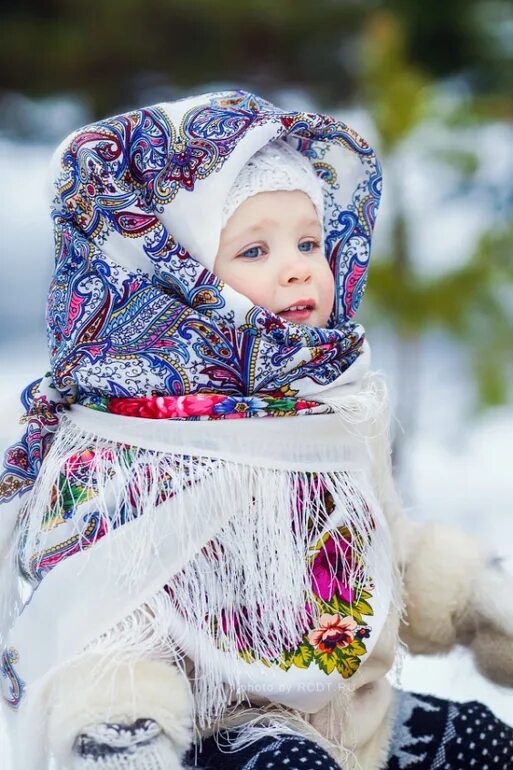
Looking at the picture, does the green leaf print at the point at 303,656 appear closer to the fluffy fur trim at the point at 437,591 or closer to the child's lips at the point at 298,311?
the fluffy fur trim at the point at 437,591

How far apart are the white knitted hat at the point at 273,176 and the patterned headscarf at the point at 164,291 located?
2 centimetres

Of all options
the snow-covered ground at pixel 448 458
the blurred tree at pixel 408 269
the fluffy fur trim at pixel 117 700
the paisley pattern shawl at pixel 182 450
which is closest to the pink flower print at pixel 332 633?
the paisley pattern shawl at pixel 182 450

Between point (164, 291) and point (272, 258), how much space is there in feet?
0.38

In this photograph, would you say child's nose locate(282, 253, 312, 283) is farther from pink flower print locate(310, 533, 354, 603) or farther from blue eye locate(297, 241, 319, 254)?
pink flower print locate(310, 533, 354, 603)

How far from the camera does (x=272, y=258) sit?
1.02m

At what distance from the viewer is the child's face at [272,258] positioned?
1.01 meters

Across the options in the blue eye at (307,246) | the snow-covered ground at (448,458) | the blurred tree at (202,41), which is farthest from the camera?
the blurred tree at (202,41)

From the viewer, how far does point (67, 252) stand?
3.33ft

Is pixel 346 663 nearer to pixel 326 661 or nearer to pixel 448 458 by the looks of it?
pixel 326 661

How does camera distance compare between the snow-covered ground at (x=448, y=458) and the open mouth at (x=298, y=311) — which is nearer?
the open mouth at (x=298, y=311)

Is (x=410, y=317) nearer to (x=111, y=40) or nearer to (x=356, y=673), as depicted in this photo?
(x=111, y=40)

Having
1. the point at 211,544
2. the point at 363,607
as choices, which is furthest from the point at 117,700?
the point at 363,607

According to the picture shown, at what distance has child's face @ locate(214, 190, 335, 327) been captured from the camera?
101 cm

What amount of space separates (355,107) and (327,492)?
9.51 feet
